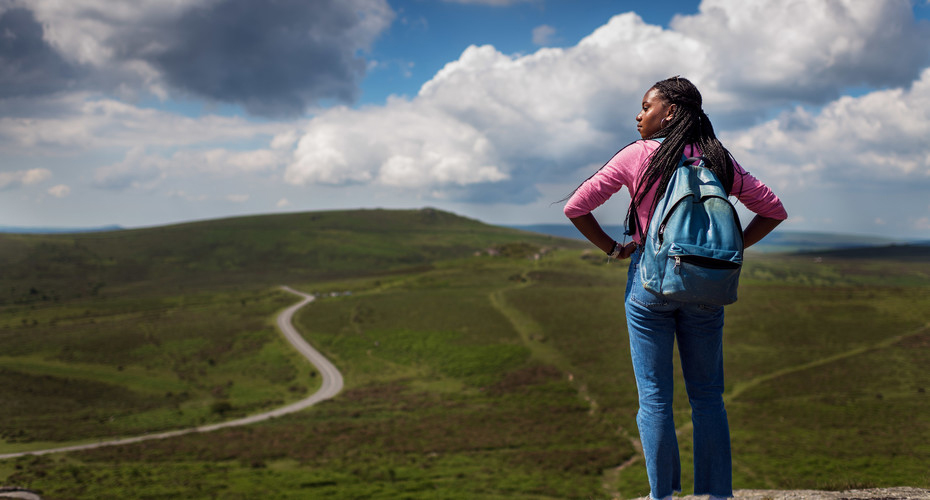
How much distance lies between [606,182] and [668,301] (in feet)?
3.25

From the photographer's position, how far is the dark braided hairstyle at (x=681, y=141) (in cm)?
373

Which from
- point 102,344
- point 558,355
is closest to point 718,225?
point 558,355

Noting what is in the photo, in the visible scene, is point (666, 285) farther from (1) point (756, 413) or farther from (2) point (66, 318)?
(2) point (66, 318)

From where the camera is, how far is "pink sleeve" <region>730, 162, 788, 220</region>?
12.9ft

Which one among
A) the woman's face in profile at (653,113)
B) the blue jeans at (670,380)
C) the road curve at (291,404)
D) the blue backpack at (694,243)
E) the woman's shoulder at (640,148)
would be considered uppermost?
the woman's face in profile at (653,113)

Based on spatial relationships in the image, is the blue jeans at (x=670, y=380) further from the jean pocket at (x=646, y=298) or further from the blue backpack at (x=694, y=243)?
the blue backpack at (x=694, y=243)

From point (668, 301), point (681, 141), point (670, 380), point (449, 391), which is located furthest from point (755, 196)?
point (449, 391)

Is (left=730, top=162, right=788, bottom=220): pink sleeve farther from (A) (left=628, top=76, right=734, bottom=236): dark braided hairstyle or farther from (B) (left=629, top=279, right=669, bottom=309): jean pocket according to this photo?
(B) (left=629, top=279, right=669, bottom=309): jean pocket

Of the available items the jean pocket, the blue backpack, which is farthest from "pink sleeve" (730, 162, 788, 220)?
the jean pocket

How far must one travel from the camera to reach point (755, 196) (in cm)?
400

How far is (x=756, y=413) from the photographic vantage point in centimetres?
4750

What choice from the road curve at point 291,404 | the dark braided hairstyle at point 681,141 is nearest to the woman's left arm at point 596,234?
the dark braided hairstyle at point 681,141

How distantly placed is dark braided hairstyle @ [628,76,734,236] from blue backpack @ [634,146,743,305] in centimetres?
10

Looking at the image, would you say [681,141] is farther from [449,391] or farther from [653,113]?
[449,391]
